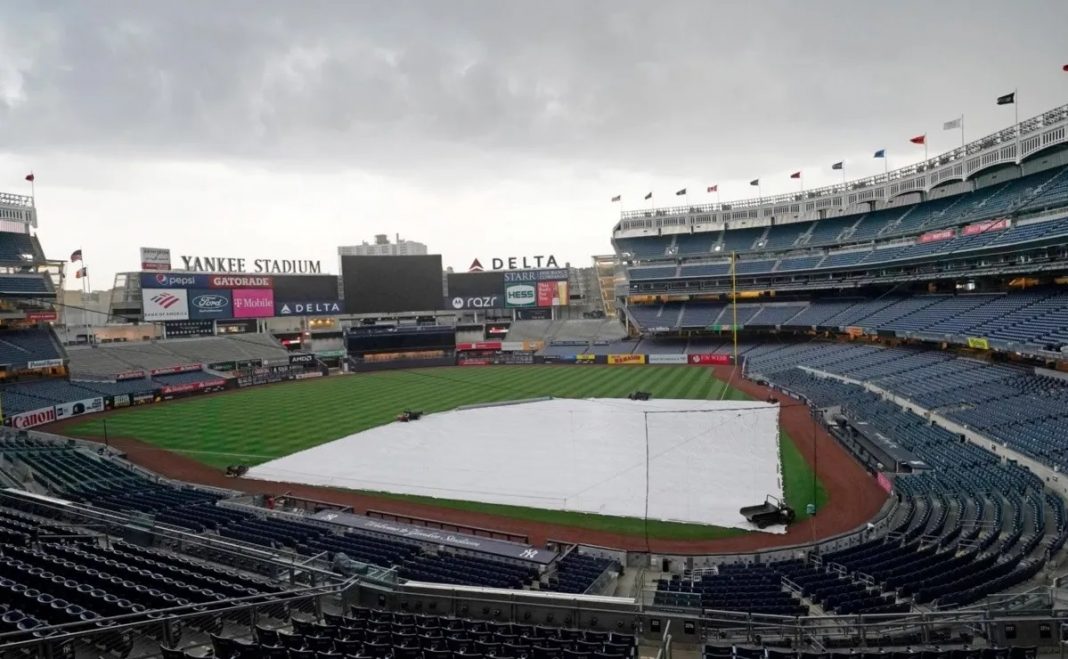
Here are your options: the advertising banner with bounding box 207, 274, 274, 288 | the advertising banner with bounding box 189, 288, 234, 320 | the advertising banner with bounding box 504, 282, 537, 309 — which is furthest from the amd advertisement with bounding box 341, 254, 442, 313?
the advertising banner with bounding box 189, 288, 234, 320

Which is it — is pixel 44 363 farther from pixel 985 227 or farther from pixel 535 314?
pixel 985 227

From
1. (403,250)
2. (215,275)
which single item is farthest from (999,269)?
(403,250)

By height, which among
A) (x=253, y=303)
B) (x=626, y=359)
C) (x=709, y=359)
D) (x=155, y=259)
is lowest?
(x=709, y=359)

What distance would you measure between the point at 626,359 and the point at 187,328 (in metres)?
49.4

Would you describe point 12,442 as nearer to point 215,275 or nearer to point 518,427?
point 518,427

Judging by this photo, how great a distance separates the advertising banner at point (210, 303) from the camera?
64.7 meters

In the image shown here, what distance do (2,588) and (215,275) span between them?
63.8m

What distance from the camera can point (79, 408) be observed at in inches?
1785

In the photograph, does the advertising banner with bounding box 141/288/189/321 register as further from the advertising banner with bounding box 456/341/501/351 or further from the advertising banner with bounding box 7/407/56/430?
the advertising banner with bounding box 456/341/501/351

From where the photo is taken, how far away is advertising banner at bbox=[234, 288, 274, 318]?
222 feet

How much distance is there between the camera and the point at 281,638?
8.36 meters

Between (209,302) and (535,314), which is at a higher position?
(209,302)

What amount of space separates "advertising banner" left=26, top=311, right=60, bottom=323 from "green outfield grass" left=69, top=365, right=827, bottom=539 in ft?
44.7

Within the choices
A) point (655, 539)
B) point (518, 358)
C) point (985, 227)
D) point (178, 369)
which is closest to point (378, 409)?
point (178, 369)
